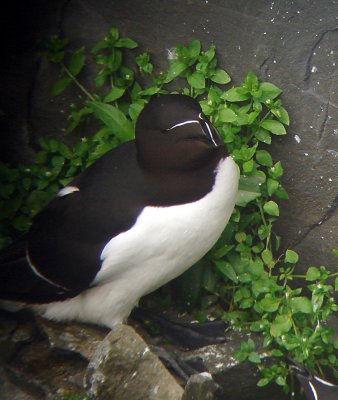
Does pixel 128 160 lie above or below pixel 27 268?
above

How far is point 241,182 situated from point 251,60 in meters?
0.48

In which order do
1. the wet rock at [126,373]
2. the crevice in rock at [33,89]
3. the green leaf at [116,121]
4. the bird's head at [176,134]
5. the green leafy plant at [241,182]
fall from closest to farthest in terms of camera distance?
the wet rock at [126,373]
the bird's head at [176,134]
the green leafy plant at [241,182]
the green leaf at [116,121]
the crevice in rock at [33,89]

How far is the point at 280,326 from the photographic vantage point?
13.2ft

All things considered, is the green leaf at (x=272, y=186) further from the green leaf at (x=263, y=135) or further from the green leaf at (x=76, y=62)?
the green leaf at (x=76, y=62)

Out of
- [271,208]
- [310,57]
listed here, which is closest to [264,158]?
[271,208]

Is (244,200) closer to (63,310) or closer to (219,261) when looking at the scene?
(219,261)

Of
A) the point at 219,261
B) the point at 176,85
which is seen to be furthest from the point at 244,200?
the point at 176,85

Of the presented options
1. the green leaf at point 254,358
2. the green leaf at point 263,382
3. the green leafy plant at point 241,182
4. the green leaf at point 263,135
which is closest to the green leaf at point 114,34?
the green leafy plant at point 241,182

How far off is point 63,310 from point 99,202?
0.50m

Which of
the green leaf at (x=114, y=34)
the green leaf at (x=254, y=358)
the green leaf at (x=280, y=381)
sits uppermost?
the green leaf at (x=114, y=34)

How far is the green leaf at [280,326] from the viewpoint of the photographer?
4.01 m

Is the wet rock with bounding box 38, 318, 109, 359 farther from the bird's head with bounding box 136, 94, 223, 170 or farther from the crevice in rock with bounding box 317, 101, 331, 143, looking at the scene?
the crevice in rock with bounding box 317, 101, 331, 143

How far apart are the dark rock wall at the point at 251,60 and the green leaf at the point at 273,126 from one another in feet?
0.21

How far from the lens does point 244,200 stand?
164 inches
